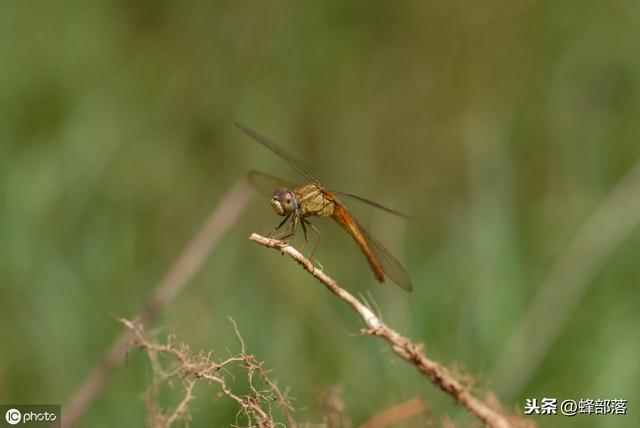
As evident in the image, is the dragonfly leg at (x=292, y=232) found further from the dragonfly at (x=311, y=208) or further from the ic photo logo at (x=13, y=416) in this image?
the ic photo logo at (x=13, y=416)

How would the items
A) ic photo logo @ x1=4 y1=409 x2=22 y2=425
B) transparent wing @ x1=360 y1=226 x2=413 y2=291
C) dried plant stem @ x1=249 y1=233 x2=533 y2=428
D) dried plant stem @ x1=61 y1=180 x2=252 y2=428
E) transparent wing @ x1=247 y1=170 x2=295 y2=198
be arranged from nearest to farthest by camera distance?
dried plant stem @ x1=249 y1=233 x2=533 y2=428
dried plant stem @ x1=61 y1=180 x2=252 y2=428
ic photo logo @ x1=4 y1=409 x2=22 y2=425
transparent wing @ x1=360 y1=226 x2=413 y2=291
transparent wing @ x1=247 y1=170 x2=295 y2=198

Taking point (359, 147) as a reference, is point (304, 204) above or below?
below

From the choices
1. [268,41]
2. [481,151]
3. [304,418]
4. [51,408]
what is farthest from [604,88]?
[51,408]

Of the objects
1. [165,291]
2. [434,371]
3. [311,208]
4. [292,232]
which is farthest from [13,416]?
[434,371]

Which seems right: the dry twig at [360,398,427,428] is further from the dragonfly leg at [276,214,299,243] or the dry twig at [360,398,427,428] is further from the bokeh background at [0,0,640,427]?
the dragonfly leg at [276,214,299,243]

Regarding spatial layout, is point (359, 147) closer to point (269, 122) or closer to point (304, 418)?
point (269, 122)

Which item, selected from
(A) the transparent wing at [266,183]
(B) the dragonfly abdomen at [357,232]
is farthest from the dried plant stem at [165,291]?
(B) the dragonfly abdomen at [357,232]

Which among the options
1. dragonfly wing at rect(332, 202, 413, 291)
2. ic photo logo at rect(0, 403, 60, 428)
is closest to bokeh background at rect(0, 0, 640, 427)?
ic photo logo at rect(0, 403, 60, 428)
